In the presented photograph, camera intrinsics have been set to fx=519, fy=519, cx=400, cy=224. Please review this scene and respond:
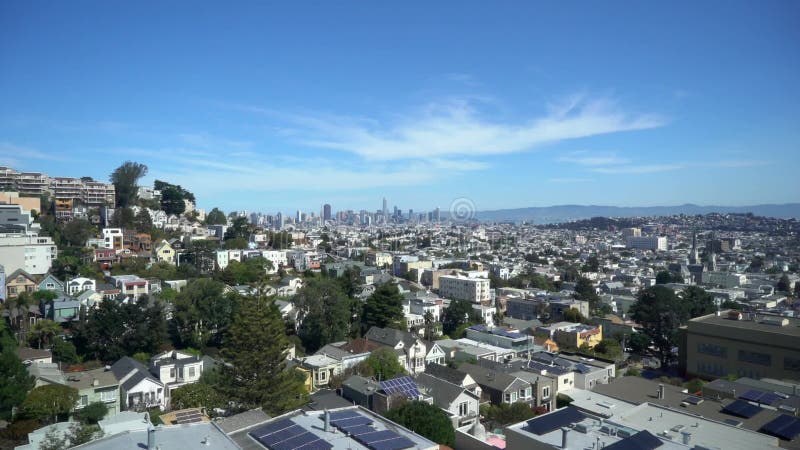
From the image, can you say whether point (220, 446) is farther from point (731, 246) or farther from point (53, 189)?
point (731, 246)

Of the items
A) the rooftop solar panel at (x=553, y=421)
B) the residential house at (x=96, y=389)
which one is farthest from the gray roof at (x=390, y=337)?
the rooftop solar panel at (x=553, y=421)

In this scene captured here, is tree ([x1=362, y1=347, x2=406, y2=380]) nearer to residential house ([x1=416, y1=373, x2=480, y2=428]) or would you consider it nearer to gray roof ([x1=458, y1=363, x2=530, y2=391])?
gray roof ([x1=458, y1=363, x2=530, y2=391])

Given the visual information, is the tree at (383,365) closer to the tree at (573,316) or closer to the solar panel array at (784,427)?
the solar panel array at (784,427)

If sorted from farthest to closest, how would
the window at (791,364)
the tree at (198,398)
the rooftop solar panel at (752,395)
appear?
the window at (791,364) → the tree at (198,398) → the rooftop solar panel at (752,395)

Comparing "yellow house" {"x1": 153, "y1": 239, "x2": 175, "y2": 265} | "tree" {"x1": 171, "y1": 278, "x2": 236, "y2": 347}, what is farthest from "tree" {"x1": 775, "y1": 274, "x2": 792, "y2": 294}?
"yellow house" {"x1": 153, "y1": 239, "x2": 175, "y2": 265}

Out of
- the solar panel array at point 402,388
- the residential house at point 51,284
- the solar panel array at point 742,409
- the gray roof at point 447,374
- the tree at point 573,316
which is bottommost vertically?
the tree at point 573,316

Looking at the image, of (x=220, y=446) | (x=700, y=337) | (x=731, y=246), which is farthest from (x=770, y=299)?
(x=731, y=246)

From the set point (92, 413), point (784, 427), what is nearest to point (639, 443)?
point (784, 427)
